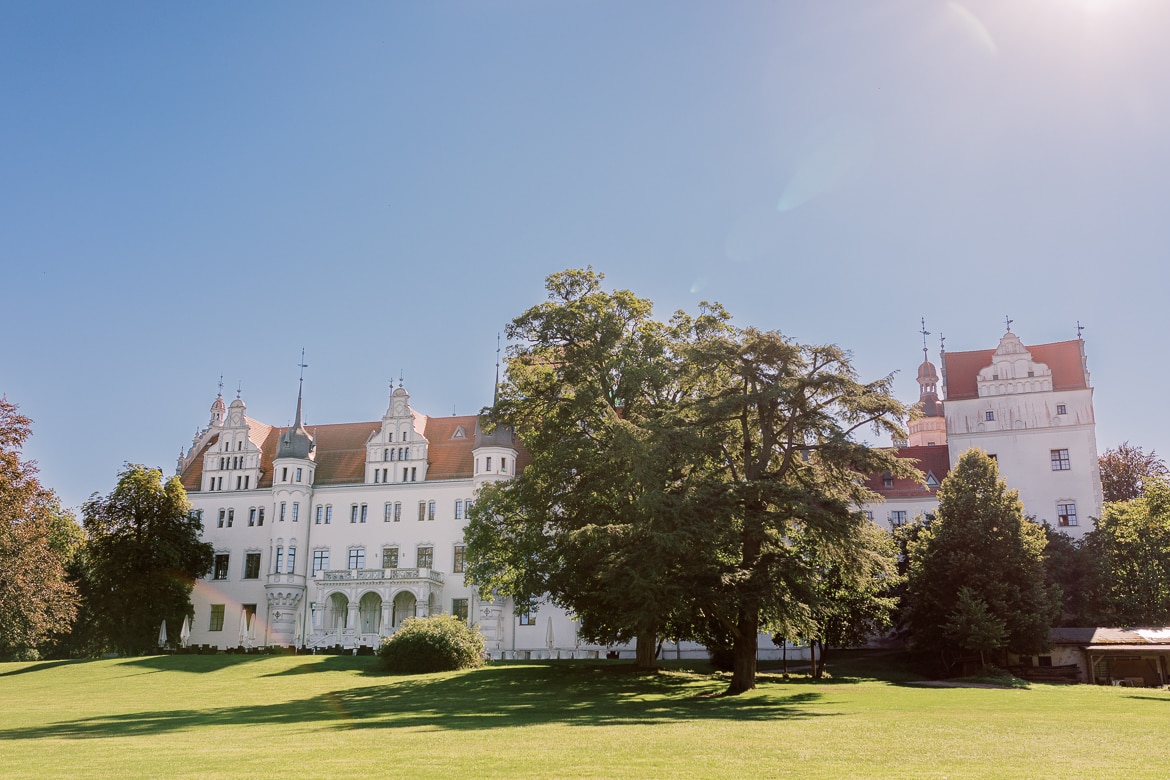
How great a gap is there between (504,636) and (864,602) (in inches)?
1016

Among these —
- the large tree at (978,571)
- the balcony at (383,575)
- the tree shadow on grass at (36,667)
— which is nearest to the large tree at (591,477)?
the large tree at (978,571)

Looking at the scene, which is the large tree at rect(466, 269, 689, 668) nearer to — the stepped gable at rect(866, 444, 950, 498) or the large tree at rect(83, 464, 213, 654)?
the large tree at rect(83, 464, 213, 654)

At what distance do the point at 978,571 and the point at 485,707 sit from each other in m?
29.3

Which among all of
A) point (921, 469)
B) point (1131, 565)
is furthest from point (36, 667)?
point (1131, 565)

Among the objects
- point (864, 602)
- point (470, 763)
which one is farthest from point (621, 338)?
point (470, 763)

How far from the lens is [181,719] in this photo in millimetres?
23891

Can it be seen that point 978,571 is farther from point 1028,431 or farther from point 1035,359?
point 1035,359

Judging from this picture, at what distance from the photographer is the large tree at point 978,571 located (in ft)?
144

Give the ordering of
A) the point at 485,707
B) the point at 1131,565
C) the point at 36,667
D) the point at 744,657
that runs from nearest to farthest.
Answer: the point at 485,707, the point at 744,657, the point at 36,667, the point at 1131,565

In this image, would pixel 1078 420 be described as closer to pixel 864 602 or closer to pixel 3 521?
pixel 864 602

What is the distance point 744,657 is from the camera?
31.2m

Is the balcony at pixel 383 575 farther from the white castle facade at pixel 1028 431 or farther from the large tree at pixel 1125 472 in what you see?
the large tree at pixel 1125 472

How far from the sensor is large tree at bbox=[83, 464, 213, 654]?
59525 millimetres

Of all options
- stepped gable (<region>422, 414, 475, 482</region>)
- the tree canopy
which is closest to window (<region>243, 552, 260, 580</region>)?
stepped gable (<region>422, 414, 475, 482</region>)
